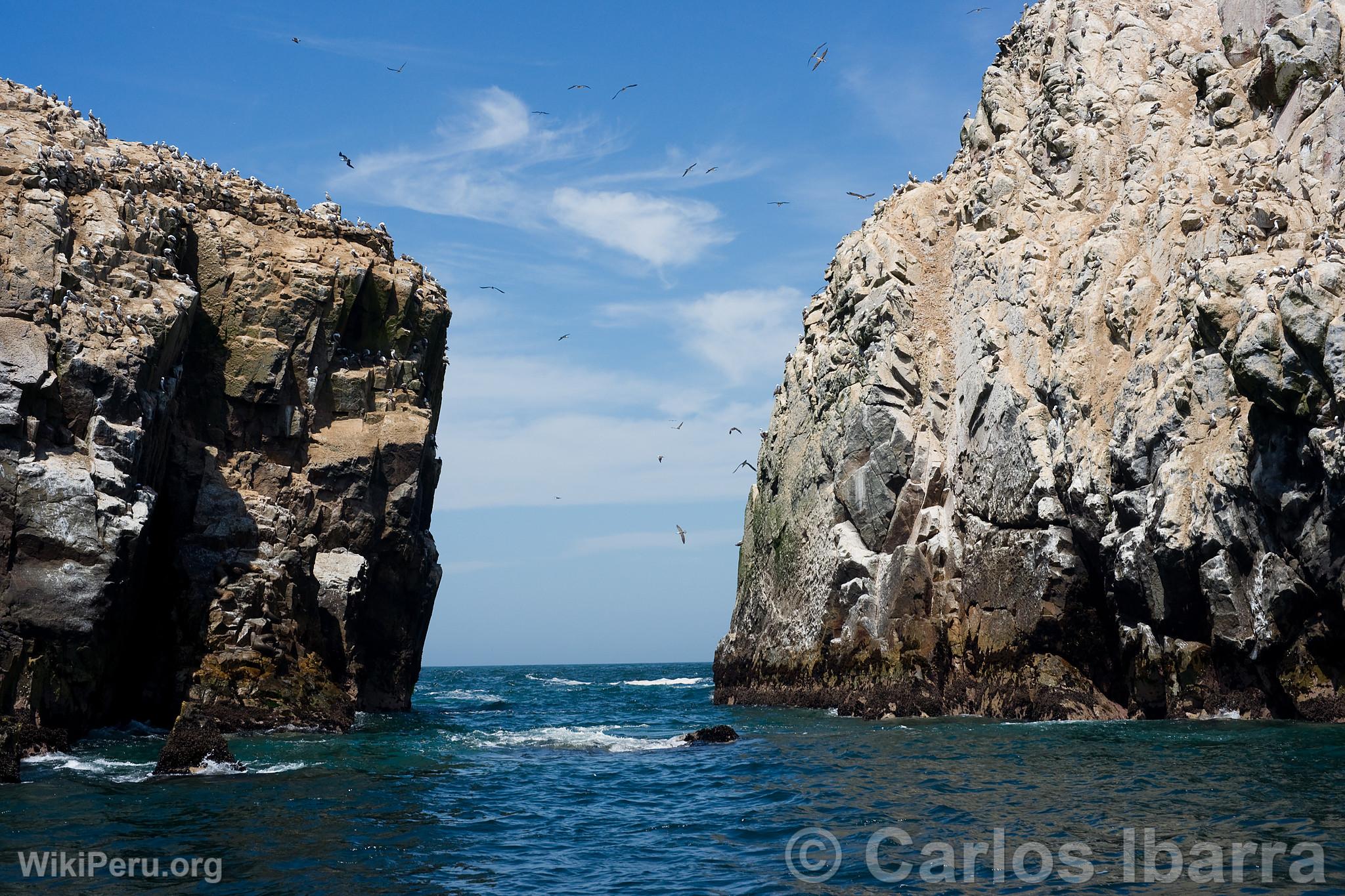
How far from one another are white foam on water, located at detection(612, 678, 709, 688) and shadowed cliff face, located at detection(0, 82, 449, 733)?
4229 cm

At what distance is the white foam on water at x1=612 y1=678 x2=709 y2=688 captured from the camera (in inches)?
3543

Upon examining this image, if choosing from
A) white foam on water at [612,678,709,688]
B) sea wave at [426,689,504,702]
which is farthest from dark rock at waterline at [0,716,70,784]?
white foam on water at [612,678,709,688]

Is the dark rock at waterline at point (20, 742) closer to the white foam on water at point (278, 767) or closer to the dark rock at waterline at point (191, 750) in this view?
the dark rock at waterline at point (191, 750)

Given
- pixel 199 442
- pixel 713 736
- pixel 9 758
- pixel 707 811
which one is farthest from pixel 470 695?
pixel 707 811

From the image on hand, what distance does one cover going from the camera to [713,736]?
111ft

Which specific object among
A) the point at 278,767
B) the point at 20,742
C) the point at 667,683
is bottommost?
the point at 667,683

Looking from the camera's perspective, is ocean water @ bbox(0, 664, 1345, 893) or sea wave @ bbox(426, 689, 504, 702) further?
sea wave @ bbox(426, 689, 504, 702)

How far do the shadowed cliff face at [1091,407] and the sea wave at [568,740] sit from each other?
10643 millimetres

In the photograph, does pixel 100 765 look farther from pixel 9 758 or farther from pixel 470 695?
pixel 470 695

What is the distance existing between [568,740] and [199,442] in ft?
59.2

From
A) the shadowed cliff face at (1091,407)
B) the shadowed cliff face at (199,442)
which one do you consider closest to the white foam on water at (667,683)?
the shadowed cliff face at (1091,407)

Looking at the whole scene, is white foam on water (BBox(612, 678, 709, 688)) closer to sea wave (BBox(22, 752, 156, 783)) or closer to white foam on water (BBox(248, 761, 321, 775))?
white foam on water (BBox(248, 761, 321, 775))

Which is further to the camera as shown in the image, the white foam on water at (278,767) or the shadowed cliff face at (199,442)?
the shadowed cliff face at (199,442)

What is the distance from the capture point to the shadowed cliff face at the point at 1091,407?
29094 millimetres
